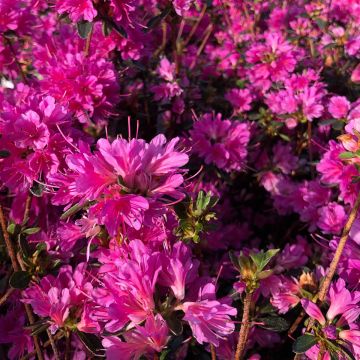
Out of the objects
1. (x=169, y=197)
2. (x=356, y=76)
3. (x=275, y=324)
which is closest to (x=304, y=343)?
(x=275, y=324)

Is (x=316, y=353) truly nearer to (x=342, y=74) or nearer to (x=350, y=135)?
(x=350, y=135)

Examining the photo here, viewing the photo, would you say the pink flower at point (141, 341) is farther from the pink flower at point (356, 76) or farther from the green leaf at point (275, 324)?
the pink flower at point (356, 76)

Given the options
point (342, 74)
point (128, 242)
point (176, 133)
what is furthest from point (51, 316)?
point (342, 74)

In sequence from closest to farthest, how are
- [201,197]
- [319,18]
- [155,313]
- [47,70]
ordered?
[155,313]
[201,197]
[47,70]
[319,18]

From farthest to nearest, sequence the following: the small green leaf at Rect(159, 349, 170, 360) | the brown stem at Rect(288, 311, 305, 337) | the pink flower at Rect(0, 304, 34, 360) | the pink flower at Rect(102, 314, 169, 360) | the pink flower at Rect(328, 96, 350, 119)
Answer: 1. the pink flower at Rect(328, 96, 350, 119)
2. the pink flower at Rect(0, 304, 34, 360)
3. the brown stem at Rect(288, 311, 305, 337)
4. the small green leaf at Rect(159, 349, 170, 360)
5. the pink flower at Rect(102, 314, 169, 360)

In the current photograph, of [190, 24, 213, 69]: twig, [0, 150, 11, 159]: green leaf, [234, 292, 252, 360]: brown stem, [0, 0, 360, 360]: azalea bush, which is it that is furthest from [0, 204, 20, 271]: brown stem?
[190, 24, 213, 69]: twig

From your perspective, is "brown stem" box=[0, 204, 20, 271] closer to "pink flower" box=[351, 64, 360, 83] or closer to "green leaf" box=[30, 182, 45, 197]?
"green leaf" box=[30, 182, 45, 197]
